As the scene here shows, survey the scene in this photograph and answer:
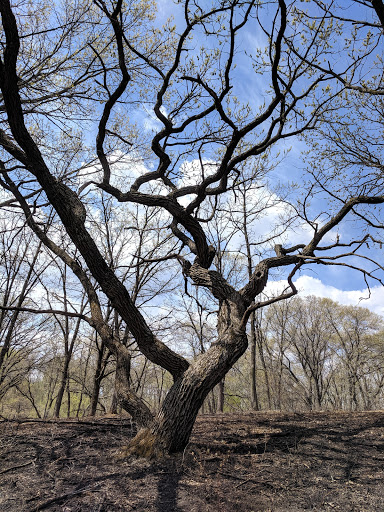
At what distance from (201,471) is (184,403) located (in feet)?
2.04

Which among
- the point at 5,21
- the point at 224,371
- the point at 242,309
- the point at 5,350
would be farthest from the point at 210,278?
the point at 5,350

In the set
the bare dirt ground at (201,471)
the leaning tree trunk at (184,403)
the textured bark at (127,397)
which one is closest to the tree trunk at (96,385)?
the bare dirt ground at (201,471)

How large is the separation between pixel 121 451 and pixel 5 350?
4193 millimetres

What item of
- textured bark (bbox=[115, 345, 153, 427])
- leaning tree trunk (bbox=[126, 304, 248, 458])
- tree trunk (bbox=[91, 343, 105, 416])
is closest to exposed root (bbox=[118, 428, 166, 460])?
leaning tree trunk (bbox=[126, 304, 248, 458])

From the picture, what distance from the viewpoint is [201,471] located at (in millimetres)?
2959

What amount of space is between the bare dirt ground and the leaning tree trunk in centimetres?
15

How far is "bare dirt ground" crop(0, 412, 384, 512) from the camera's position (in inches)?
95.2

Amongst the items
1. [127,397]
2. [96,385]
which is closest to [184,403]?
[127,397]

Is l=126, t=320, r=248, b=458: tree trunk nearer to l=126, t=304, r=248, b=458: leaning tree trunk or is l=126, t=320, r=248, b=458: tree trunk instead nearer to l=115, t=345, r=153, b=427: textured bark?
l=126, t=304, r=248, b=458: leaning tree trunk

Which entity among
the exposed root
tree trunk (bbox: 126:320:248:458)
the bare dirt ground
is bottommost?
the bare dirt ground

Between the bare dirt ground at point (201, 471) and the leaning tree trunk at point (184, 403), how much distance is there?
145 mm

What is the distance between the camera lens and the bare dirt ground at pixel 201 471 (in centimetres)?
242

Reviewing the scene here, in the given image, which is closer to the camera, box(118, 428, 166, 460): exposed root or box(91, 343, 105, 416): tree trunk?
box(118, 428, 166, 460): exposed root

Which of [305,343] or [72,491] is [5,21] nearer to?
[72,491]
